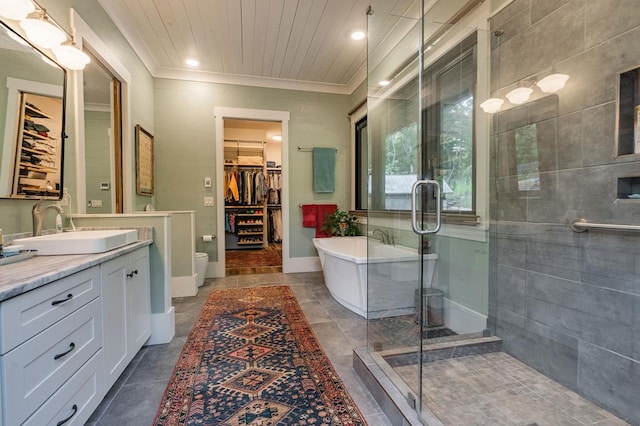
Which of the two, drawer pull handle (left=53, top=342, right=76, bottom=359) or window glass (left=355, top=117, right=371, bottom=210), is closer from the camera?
drawer pull handle (left=53, top=342, right=76, bottom=359)

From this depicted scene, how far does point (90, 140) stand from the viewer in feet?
7.84

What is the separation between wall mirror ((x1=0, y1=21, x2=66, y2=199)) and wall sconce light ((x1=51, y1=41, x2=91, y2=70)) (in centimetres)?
6

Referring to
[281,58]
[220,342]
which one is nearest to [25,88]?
[220,342]

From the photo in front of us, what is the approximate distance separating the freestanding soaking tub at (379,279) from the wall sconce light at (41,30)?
8.20 feet

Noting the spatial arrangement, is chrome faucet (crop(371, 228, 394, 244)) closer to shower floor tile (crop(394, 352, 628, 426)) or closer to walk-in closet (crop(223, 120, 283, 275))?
shower floor tile (crop(394, 352, 628, 426))

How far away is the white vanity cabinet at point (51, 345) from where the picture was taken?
878 millimetres

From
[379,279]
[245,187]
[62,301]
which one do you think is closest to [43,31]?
[62,301]

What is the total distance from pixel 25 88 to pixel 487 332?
126 inches

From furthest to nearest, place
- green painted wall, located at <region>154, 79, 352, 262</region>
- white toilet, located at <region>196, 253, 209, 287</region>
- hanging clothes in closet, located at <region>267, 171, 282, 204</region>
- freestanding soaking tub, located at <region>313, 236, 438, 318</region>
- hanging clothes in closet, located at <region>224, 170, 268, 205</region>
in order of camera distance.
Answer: hanging clothes in closet, located at <region>267, 171, 282, 204</region> → hanging clothes in closet, located at <region>224, 170, 268, 205</region> → green painted wall, located at <region>154, 79, 352, 262</region> → white toilet, located at <region>196, 253, 209, 287</region> → freestanding soaking tub, located at <region>313, 236, 438, 318</region>

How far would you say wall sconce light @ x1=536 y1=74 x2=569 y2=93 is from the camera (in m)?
1.63

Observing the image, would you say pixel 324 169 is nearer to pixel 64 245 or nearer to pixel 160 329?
pixel 160 329

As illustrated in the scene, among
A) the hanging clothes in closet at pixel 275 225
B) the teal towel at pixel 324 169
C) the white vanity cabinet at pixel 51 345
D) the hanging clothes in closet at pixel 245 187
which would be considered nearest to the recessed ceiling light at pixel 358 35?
the teal towel at pixel 324 169

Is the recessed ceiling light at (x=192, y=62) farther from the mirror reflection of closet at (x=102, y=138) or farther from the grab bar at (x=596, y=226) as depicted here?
the grab bar at (x=596, y=226)

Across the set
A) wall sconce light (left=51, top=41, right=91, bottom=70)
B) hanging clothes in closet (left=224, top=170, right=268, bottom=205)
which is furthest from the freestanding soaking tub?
hanging clothes in closet (left=224, top=170, right=268, bottom=205)
